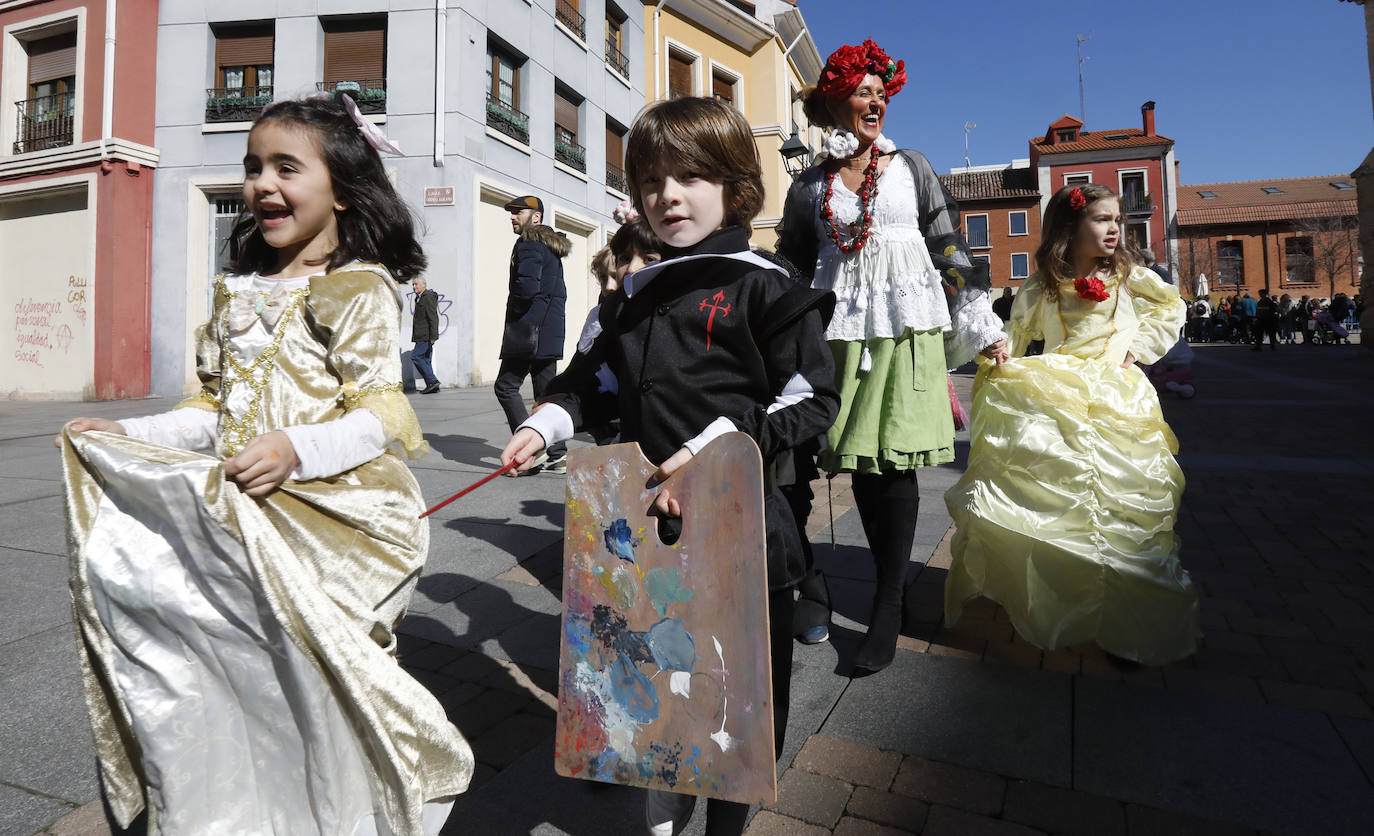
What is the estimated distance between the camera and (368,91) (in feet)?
41.3

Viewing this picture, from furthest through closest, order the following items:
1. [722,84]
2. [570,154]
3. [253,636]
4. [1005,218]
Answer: [1005,218], [722,84], [570,154], [253,636]

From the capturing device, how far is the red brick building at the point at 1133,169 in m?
42.3

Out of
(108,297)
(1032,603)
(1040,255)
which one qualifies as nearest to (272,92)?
(108,297)

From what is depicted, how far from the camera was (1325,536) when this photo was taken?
12.6 feet

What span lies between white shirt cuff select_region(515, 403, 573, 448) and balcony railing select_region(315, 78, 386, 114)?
13102 millimetres

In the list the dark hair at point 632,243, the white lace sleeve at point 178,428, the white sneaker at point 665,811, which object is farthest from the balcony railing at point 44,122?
the white sneaker at point 665,811

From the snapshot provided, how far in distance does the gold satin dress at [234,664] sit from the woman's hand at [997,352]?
6.95 ft

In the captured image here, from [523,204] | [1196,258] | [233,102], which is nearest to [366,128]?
[523,204]

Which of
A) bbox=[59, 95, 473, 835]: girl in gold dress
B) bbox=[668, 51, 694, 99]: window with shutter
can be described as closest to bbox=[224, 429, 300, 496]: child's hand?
bbox=[59, 95, 473, 835]: girl in gold dress

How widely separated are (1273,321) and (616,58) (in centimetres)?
2155

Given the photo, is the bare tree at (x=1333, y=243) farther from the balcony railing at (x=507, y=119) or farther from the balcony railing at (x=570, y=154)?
the balcony railing at (x=507, y=119)

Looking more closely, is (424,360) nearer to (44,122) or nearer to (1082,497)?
(44,122)

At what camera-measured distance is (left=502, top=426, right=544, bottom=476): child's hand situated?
53.6 inches

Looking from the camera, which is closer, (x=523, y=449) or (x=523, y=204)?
(x=523, y=449)
